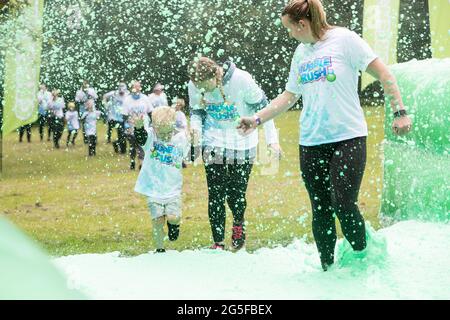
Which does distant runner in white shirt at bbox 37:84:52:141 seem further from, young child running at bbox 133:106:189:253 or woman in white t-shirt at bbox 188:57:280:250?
woman in white t-shirt at bbox 188:57:280:250

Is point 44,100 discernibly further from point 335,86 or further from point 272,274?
point 335,86

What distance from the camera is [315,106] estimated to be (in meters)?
4.13

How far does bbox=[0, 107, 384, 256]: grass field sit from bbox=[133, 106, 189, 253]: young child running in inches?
24.0

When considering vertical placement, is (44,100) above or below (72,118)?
above

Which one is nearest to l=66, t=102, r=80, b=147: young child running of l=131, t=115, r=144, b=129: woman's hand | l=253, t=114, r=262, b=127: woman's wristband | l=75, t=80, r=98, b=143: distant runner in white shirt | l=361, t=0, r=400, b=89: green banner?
l=75, t=80, r=98, b=143: distant runner in white shirt

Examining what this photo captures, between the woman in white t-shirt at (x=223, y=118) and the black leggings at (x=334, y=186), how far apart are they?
1037 millimetres

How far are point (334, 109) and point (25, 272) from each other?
3040mm

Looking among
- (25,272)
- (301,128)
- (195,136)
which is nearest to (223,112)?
(195,136)

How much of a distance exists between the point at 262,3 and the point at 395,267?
1010 centimetres

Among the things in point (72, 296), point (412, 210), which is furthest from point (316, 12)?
point (72, 296)

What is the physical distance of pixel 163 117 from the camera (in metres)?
5.27

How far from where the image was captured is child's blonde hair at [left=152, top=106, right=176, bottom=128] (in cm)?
524
